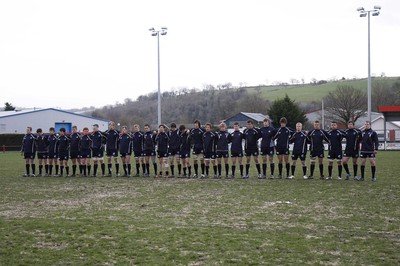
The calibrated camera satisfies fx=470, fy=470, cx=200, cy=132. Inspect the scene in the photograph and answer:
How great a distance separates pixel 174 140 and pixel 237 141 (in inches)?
102

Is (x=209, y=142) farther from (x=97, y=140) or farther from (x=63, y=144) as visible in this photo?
(x=63, y=144)

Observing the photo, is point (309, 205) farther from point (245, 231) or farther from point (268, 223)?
point (245, 231)

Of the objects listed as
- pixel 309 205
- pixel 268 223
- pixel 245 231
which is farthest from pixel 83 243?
pixel 309 205

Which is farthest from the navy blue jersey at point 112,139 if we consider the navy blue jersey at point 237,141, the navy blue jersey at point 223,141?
the navy blue jersey at point 237,141

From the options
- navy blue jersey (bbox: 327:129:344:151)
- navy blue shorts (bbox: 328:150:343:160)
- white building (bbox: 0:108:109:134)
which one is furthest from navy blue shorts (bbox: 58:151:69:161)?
white building (bbox: 0:108:109:134)

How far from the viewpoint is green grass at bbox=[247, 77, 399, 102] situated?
315 ft

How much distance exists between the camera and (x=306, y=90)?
10512 centimetres

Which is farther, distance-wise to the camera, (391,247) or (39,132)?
(39,132)

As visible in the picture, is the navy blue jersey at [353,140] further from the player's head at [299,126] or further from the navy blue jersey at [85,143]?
the navy blue jersey at [85,143]

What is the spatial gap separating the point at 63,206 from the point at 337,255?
7046 millimetres

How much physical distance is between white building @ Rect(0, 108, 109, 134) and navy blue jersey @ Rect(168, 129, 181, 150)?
42.3 m

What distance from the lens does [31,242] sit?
7.75 meters

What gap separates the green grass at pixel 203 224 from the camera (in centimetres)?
684

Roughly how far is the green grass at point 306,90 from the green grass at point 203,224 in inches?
3182
